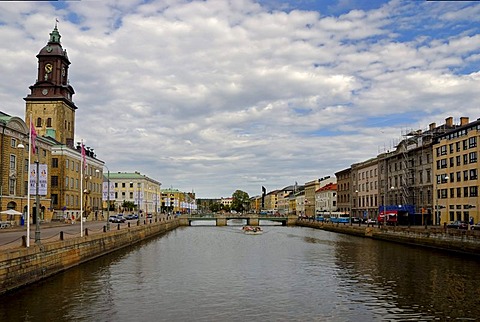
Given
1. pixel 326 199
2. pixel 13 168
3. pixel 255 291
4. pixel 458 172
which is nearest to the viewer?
pixel 255 291

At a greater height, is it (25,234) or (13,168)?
(13,168)

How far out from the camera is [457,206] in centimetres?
7769

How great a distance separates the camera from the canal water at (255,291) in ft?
79.4

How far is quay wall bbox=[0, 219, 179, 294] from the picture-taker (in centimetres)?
2669

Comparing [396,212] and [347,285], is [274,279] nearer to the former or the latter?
[347,285]

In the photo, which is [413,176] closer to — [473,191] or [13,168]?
[473,191]

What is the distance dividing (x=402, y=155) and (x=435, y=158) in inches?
490

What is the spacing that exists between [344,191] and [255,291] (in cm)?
11210

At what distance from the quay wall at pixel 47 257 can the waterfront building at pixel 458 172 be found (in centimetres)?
4832

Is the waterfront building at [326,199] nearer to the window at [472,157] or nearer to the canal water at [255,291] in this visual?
the window at [472,157]

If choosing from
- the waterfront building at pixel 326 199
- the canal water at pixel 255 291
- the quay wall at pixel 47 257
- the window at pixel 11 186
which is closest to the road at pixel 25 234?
the quay wall at pixel 47 257

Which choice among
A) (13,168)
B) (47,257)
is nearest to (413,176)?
(13,168)

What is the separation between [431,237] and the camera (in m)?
57.0

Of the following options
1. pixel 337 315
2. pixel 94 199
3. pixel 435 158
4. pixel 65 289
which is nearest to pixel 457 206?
pixel 435 158
